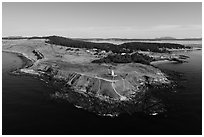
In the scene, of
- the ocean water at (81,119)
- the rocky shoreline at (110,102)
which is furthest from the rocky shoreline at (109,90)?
the ocean water at (81,119)

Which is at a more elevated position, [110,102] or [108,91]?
[108,91]

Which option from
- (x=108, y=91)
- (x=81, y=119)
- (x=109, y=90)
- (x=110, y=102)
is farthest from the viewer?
(x=109, y=90)

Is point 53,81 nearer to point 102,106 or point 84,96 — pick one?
point 84,96

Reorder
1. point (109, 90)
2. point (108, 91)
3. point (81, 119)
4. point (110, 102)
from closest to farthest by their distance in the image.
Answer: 1. point (81, 119)
2. point (110, 102)
3. point (108, 91)
4. point (109, 90)

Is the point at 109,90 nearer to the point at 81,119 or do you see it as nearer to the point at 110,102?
the point at 110,102

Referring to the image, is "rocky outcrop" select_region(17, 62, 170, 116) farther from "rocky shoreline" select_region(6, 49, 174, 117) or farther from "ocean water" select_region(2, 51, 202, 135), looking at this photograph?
"ocean water" select_region(2, 51, 202, 135)

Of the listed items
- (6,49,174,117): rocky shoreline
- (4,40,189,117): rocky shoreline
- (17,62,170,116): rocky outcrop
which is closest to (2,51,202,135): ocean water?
(6,49,174,117): rocky shoreline

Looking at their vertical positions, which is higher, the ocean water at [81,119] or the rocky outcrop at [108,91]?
the rocky outcrop at [108,91]

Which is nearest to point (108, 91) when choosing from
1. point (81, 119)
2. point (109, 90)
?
point (109, 90)

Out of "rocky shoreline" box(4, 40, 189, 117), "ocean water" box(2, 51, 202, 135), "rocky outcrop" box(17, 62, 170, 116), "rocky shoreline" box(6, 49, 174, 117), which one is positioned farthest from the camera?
"rocky outcrop" box(17, 62, 170, 116)

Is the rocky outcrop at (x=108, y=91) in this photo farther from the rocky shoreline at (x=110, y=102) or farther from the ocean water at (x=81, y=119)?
the ocean water at (x=81, y=119)

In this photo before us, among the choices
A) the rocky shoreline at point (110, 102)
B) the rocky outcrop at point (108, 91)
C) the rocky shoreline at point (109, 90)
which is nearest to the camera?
the rocky shoreline at point (110, 102)
